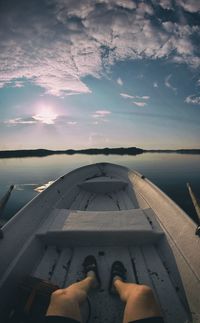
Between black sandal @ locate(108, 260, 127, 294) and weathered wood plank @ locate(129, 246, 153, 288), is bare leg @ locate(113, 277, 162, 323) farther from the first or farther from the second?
weathered wood plank @ locate(129, 246, 153, 288)

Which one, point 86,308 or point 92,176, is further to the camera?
point 92,176

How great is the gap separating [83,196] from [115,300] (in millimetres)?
5770

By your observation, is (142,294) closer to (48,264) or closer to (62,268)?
(62,268)

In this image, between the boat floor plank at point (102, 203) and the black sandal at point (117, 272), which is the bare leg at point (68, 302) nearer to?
the black sandal at point (117, 272)

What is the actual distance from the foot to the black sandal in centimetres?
20

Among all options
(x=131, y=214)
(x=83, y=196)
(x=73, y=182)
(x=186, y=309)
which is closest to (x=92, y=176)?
(x=73, y=182)

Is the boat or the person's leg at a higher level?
the boat

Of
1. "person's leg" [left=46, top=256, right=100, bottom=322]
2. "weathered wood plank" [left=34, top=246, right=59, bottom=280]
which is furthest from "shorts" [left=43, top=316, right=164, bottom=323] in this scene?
"weathered wood plank" [left=34, top=246, right=59, bottom=280]

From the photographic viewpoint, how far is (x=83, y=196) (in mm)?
8703

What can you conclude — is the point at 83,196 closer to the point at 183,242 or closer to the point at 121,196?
the point at 121,196

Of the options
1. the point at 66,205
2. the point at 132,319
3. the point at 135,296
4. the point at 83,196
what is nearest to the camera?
the point at 132,319

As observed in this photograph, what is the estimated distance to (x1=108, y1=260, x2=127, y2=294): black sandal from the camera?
3199mm

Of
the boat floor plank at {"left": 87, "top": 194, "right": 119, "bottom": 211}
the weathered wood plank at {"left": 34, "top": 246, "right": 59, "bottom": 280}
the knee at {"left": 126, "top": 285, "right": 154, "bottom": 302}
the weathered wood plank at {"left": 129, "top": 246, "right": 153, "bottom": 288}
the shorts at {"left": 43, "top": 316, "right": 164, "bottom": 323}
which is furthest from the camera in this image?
the boat floor plank at {"left": 87, "top": 194, "right": 119, "bottom": 211}

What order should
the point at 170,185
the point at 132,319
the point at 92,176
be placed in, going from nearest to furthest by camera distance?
1. the point at 132,319
2. the point at 92,176
3. the point at 170,185
